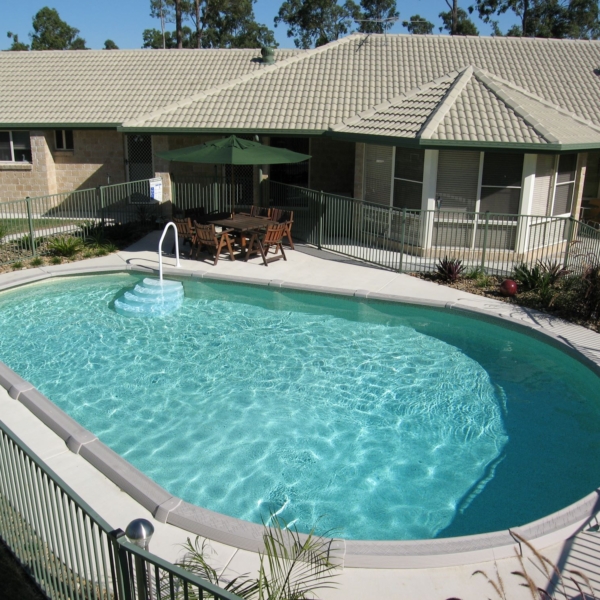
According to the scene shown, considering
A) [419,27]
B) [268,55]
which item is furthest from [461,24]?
[268,55]

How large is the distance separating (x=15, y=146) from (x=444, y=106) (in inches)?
575

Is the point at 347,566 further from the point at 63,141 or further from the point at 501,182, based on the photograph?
the point at 63,141

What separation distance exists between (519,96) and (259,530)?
1496 centimetres

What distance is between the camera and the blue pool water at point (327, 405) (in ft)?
24.3

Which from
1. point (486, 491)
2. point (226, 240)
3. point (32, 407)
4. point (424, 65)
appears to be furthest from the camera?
point (424, 65)

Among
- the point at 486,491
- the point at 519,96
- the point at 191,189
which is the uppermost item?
the point at 519,96

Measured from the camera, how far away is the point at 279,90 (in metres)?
19.9

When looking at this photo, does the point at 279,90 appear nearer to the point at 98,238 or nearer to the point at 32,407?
the point at 98,238

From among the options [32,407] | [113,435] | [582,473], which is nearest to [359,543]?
[582,473]

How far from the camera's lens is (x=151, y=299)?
13.3 metres

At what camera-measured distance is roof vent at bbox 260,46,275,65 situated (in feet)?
72.9

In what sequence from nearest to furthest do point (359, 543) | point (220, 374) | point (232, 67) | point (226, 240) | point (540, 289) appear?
point (359, 543), point (220, 374), point (540, 289), point (226, 240), point (232, 67)

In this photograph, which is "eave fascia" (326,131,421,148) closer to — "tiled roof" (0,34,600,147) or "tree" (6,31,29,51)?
"tiled roof" (0,34,600,147)

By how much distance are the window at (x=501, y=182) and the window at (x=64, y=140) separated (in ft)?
46.6
